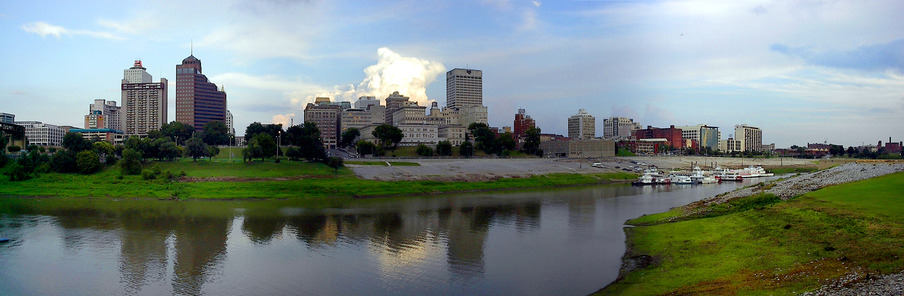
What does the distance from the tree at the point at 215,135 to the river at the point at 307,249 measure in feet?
253

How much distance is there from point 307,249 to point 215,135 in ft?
362

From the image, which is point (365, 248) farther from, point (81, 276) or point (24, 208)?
point (24, 208)

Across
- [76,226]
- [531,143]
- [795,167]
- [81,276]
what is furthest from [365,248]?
[795,167]

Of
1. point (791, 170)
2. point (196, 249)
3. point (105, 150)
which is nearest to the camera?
point (196, 249)

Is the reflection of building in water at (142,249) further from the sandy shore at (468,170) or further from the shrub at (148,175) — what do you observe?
the sandy shore at (468,170)

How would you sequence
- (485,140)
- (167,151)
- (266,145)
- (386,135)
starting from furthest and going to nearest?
(485,140) → (386,135) → (266,145) → (167,151)

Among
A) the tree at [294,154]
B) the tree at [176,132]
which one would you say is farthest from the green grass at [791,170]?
the tree at [176,132]

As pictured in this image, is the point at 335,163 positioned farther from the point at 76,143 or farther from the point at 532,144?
the point at 532,144

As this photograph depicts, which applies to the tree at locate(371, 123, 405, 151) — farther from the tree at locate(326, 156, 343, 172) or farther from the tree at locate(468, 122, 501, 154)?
the tree at locate(326, 156, 343, 172)

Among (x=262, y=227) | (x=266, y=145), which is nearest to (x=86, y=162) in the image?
(x=266, y=145)

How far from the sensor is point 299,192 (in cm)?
6203

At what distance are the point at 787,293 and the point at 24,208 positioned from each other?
59.1 m

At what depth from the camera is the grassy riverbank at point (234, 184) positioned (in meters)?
59.3

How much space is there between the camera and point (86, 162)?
66750mm
